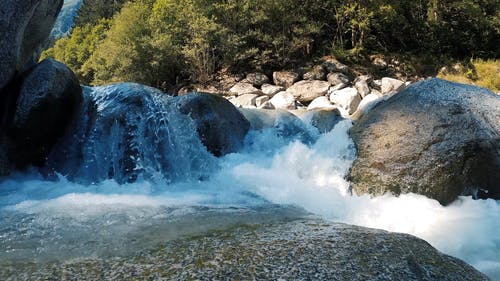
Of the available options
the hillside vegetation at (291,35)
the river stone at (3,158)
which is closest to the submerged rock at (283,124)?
the river stone at (3,158)

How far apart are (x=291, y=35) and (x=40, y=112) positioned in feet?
62.0

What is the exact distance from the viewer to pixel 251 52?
23812 millimetres

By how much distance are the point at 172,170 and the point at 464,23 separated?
21602mm

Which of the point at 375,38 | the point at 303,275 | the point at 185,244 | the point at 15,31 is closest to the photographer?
the point at 303,275

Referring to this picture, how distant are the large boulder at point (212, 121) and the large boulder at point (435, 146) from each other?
2.97 m

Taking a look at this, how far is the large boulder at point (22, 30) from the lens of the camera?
287 inches

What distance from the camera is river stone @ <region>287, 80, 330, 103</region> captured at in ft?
64.5

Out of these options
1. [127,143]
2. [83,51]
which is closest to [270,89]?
[127,143]

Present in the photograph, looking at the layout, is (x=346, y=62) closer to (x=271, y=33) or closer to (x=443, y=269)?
(x=271, y=33)

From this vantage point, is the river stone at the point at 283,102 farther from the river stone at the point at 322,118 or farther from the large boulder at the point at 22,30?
the large boulder at the point at 22,30

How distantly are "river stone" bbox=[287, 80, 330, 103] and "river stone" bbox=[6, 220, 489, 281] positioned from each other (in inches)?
618

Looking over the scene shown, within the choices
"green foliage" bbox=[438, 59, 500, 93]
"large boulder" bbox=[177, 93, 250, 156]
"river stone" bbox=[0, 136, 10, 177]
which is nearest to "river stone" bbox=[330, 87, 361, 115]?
"green foliage" bbox=[438, 59, 500, 93]


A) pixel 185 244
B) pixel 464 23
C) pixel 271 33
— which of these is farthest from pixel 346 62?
pixel 185 244

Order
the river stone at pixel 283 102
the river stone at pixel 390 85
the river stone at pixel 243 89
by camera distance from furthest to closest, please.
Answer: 1. the river stone at pixel 243 89
2. the river stone at pixel 390 85
3. the river stone at pixel 283 102
